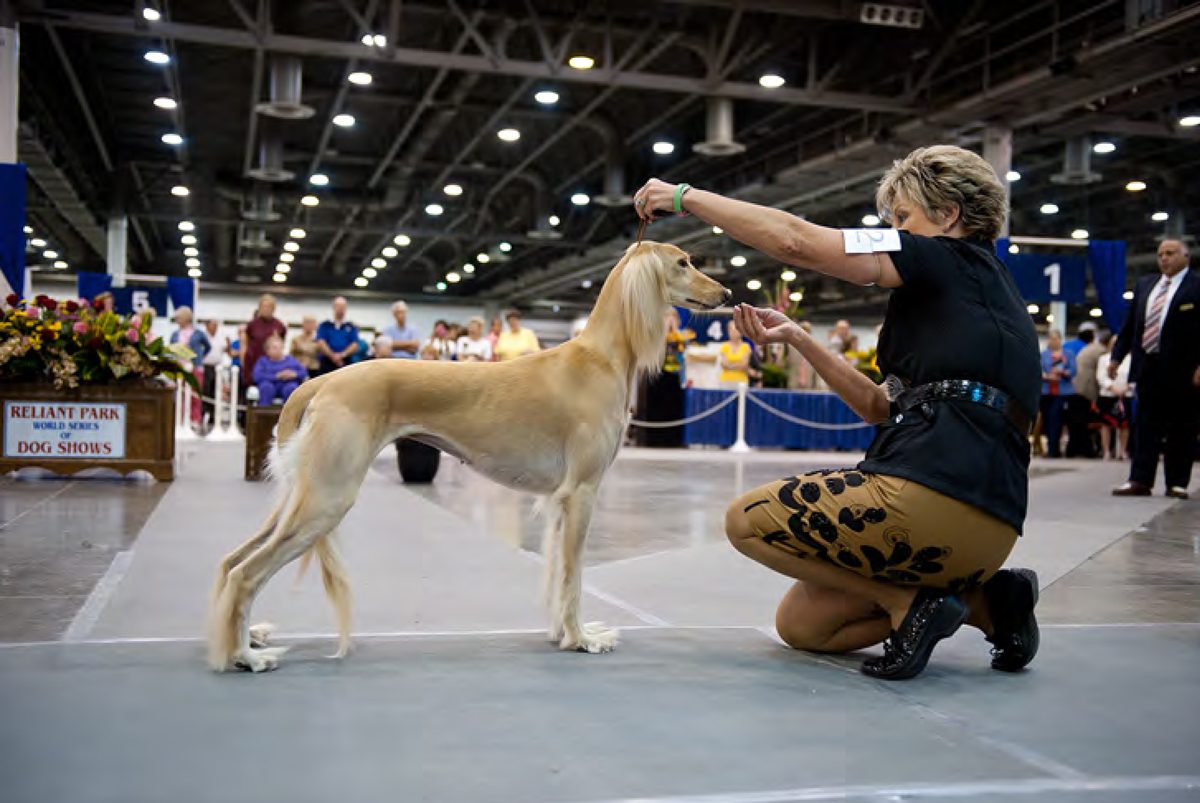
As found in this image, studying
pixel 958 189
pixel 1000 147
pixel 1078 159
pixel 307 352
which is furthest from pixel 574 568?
pixel 1078 159

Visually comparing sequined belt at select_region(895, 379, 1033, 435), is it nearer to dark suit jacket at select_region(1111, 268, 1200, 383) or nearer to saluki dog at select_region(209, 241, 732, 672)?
saluki dog at select_region(209, 241, 732, 672)

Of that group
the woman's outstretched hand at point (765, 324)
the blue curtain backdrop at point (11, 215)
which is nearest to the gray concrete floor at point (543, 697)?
the woman's outstretched hand at point (765, 324)

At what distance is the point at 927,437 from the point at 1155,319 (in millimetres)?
6695

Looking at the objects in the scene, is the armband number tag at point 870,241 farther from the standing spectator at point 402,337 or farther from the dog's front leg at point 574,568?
the standing spectator at point 402,337

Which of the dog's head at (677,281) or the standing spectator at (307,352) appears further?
the standing spectator at (307,352)

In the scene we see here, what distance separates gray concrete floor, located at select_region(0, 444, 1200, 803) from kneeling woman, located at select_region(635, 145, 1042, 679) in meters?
0.21

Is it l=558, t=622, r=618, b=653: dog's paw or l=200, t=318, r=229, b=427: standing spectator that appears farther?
l=200, t=318, r=229, b=427: standing spectator

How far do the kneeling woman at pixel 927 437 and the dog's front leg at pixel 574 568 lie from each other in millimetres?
447

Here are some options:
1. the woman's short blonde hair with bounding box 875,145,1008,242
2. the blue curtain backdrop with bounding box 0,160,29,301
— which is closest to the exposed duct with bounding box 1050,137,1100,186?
the blue curtain backdrop with bounding box 0,160,29,301

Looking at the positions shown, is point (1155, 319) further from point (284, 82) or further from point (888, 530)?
point (284, 82)

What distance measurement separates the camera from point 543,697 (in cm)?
247

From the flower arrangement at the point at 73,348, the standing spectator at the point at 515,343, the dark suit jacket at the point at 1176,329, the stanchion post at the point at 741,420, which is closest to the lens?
the flower arrangement at the point at 73,348

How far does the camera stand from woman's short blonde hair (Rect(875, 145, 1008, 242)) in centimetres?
278

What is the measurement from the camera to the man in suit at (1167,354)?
8.19 meters
